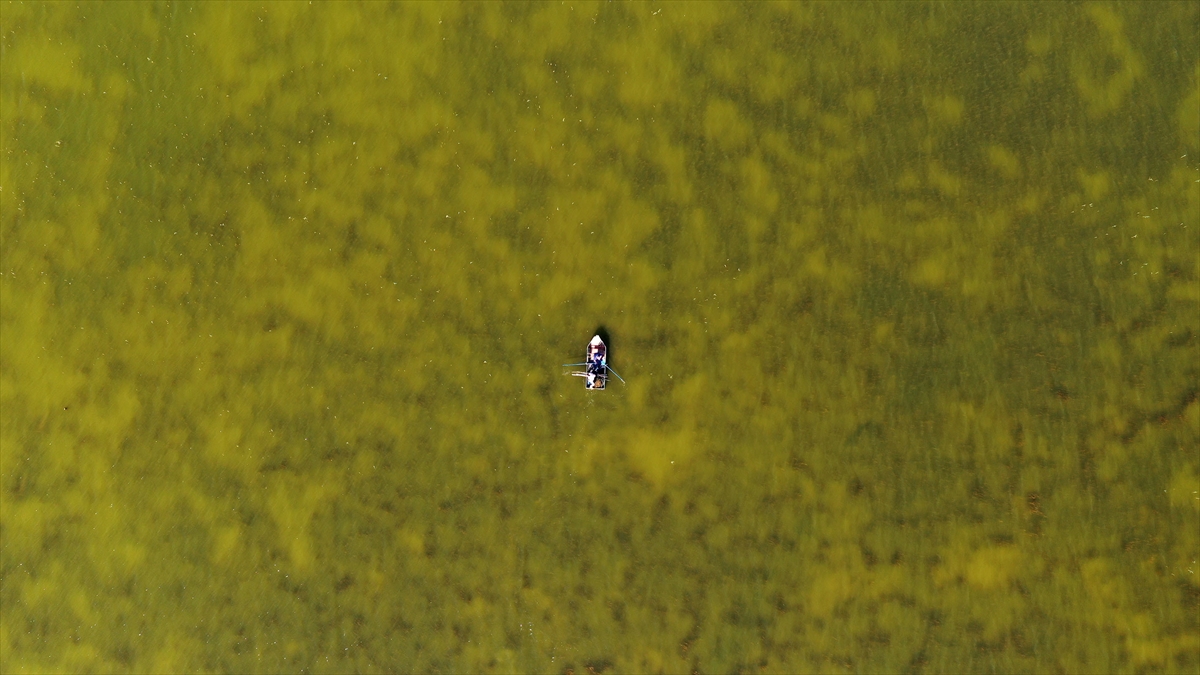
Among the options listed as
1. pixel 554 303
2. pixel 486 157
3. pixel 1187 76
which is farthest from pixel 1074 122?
pixel 486 157

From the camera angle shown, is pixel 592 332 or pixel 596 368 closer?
pixel 596 368

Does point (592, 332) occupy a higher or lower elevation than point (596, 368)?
higher

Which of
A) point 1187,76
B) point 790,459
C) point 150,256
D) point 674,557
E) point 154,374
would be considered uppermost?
point 1187,76

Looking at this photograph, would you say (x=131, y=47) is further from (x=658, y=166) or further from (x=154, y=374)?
(x=658, y=166)
